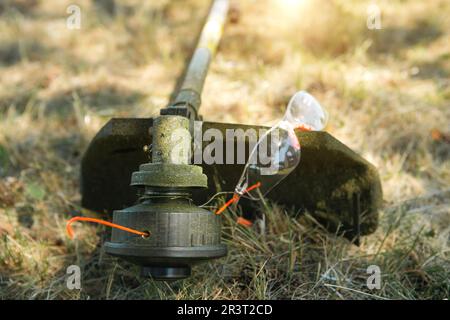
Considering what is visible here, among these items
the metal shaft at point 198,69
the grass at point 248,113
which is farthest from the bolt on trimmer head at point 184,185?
the grass at point 248,113

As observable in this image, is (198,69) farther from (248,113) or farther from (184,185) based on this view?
(184,185)

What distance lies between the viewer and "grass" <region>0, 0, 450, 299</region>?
2.22 meters

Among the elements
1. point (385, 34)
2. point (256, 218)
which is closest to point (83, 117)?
point (256, 218)

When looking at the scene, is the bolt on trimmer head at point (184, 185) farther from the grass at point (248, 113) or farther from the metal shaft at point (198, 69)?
the grass at point (248, 113)

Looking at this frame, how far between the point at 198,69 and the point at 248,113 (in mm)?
451

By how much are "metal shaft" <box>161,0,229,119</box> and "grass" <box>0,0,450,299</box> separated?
264 mm

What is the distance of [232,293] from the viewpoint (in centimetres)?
212

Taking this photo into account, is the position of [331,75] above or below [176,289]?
above

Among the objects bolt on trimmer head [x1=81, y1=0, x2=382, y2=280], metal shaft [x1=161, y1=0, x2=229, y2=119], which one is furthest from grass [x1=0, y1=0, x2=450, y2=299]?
metal shaft [x1=161, y1=0, x2=229, y2=119]

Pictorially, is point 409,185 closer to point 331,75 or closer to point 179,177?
point 331,75

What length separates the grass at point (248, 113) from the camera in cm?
222

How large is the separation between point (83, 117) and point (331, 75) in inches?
64.8

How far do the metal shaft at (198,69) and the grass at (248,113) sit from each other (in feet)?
0.86

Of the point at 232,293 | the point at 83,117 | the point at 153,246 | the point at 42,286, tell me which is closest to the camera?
the point at 153,246
